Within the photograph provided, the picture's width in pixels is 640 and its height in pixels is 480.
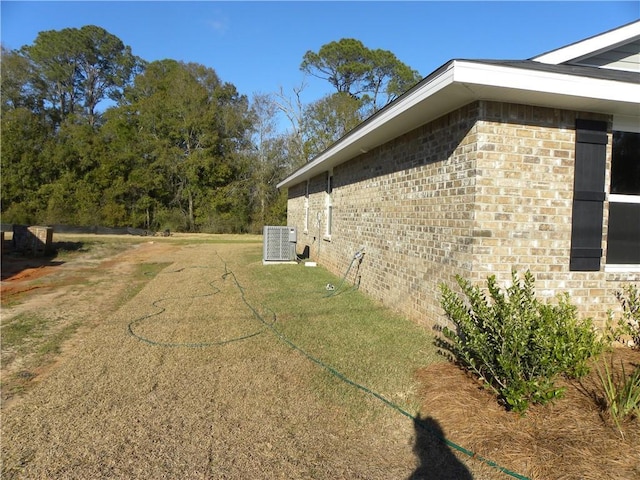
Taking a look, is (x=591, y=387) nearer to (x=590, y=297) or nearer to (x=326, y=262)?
(x=590, y=297)

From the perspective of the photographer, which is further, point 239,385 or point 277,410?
point 239,385

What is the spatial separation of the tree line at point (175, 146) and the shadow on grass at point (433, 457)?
30.0 m

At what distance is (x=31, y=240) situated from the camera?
47.1ft

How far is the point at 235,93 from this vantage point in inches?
1465

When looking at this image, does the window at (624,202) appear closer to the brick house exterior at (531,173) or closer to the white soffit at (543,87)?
the brick house exterior at (531,173)

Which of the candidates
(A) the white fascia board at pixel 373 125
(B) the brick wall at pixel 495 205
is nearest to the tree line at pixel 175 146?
(A) the white fascia board at pixel 373 125

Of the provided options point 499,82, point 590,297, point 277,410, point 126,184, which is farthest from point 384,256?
point 126,184

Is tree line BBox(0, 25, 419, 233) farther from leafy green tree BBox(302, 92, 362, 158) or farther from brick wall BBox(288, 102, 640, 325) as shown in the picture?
brick wall BBox(288, 102, 640, 325)

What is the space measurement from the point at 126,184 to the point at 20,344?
29.6 m

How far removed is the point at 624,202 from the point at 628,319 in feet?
4.46

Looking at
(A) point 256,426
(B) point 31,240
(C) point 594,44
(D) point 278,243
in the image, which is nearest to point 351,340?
(A) point 256,426

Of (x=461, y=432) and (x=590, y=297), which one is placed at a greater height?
(x=590, y=297)

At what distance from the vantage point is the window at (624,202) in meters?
4.83

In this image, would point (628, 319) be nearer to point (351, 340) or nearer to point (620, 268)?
point (620, 268)
